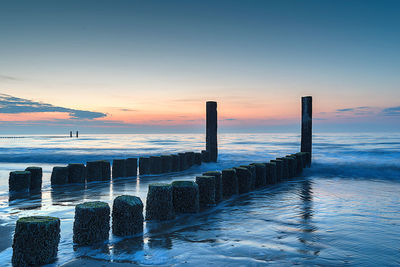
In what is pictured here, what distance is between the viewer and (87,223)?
3.91 metres

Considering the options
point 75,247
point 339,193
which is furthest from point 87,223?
point 339,193

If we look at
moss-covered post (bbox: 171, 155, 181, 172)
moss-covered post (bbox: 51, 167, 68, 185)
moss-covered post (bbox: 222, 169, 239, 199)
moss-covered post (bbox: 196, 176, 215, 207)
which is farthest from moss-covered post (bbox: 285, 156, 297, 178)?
moss-covered post (bbox: 51, 167, 68, 185)

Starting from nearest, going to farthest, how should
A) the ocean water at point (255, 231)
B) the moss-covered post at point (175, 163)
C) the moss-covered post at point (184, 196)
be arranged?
the ocean water at point (255, 231)
the moss-covered post at point (184, 196)
the moss-covered post at point (175, 163)

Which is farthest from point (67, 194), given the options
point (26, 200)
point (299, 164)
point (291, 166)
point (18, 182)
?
point (299, 164)

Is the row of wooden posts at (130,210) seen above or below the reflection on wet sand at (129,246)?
above

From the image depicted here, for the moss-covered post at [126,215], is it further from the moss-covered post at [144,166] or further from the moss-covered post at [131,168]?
the moss-covered post at [144,166]

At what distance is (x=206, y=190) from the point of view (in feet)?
20.3

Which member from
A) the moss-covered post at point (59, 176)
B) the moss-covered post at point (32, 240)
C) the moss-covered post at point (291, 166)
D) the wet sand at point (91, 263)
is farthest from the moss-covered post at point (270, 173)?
the moss-covered post at point (32, 240)

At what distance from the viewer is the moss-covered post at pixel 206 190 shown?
6.15 meters

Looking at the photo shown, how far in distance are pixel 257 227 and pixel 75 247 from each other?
9.41 ft

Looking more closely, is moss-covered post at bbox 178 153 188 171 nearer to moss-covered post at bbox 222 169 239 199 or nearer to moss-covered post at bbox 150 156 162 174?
moss-covered post at bbox 150 156 162 174

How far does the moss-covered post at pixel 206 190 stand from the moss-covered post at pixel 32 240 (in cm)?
331

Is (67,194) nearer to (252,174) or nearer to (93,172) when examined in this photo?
(93,172)

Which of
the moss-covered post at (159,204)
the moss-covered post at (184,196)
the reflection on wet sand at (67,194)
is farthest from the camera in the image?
the reflection on wet sand at (67,194)
